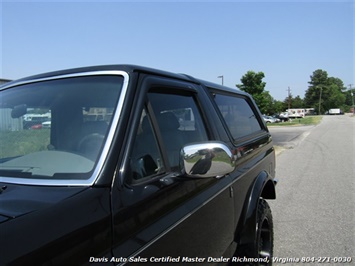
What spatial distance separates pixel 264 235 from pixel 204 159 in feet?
6.38

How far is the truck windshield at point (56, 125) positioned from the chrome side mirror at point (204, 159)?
0.43 meters

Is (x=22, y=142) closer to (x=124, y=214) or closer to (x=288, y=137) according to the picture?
(x=124, y=214)

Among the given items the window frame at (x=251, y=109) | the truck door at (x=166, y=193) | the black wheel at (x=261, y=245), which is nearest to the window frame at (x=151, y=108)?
the truck door at (x=166, y=193)

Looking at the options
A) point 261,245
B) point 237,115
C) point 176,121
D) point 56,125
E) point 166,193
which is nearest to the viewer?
point 166,193

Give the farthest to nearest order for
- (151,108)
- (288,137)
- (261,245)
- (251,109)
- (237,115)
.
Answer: (288,137)
(251,109)
(237,115)
(261,245)
(151,108)

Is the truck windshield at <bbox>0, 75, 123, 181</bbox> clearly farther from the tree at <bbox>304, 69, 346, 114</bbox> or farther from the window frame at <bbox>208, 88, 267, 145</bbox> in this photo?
the tree at <bbox>304, 69, 346, 114</bbox>

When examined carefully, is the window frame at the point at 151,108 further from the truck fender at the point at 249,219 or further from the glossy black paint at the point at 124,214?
the truck fender at the point at 249,219

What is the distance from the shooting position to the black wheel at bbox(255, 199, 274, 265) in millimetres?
2978

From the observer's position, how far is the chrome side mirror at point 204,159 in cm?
162

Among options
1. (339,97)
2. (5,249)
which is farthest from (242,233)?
(339,97)

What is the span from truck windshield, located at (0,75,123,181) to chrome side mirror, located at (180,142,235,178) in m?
0.43

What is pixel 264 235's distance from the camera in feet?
10.6

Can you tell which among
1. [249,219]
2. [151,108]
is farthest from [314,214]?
[151,108]

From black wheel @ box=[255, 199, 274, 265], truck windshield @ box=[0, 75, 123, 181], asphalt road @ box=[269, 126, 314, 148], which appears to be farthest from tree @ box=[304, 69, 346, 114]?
truck windshield @ box=[0, 75, 123, 181]
